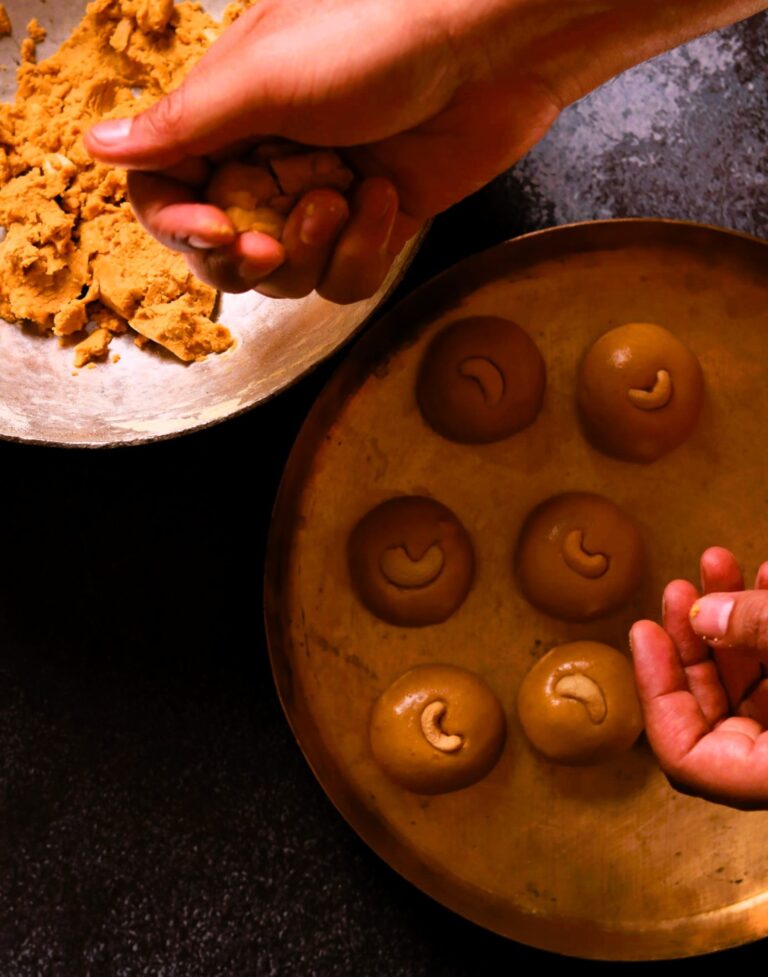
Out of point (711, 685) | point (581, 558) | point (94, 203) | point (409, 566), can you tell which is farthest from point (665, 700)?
point (94, 203)

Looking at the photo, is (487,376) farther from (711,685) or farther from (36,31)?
(36,31)

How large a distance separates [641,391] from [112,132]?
629 millimetres

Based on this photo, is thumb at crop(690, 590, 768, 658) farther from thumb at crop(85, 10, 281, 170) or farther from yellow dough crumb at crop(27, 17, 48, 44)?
yellow dough crumb at crop(27, 17, 48, 44)

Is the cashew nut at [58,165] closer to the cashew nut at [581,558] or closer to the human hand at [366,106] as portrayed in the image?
the human hand at [366,106]

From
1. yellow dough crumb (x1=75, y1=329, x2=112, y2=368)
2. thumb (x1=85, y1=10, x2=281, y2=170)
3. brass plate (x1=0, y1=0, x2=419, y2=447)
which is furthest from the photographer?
yellow dough crumb (x1=75, y1=329, x2=112, y2=368)

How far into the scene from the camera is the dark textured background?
119 centimetres

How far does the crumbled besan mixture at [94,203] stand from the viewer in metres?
1.12

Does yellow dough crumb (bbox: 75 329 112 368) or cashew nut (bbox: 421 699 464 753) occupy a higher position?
yellow dough crumb (bbox: 75 329 112 368)

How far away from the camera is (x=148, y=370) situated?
1150mm

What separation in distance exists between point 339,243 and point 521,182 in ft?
1.37

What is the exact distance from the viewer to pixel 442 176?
101 cm

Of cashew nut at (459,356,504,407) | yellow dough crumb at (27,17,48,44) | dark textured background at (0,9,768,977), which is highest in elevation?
yellow dough crumb at (27,17,48,44)

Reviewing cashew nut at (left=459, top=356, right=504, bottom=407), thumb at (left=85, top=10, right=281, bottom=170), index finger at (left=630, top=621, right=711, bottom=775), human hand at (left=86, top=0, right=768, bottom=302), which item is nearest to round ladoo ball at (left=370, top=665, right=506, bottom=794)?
index finger at (left=630, top=621, right=711, bottom=775)

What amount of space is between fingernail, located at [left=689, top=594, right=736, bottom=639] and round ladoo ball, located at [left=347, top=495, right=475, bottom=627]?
0.31 metres
